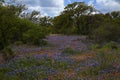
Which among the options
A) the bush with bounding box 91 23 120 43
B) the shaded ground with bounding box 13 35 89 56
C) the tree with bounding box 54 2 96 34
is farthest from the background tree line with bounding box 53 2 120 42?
the shaded ground with bounding box 13 35 89 56

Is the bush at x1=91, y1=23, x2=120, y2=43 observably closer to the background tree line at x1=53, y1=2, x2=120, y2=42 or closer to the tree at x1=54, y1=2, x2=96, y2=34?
the background tree line at x1=53, y1=2, x2=120, y2=42

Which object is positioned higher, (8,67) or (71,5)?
(71,5)

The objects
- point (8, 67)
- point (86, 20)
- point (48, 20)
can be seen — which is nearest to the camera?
point (8, 67)

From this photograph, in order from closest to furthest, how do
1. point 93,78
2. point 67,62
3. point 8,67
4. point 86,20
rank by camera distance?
point 93,78 → point 8,67 → point 67,62 → point 86,20

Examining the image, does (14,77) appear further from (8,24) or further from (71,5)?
(71,5)

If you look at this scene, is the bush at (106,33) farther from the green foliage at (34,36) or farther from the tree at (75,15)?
the tree at (75,15)

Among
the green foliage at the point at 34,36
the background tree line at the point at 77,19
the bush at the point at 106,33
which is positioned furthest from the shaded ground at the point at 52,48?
the background tree line at the point at 77,19

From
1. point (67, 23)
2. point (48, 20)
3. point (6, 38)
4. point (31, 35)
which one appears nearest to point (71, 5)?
point (67, 23)

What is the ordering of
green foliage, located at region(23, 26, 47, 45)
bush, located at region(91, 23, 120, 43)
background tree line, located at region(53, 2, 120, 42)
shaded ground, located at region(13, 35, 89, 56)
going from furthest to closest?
background tree line, located at region(53, 2, 120, 42) → bush, located at region(91, 23, 120, 43) → green foliage, located at region(23, 26, 47, 45) → shaded ground, located at region(13, 35, 89, 56)

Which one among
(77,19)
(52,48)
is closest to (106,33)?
(52,48)

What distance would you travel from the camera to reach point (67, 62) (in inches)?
534

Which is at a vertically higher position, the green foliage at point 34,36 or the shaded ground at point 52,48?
the green foliage at point 34,36

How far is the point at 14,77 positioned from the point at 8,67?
2.18m

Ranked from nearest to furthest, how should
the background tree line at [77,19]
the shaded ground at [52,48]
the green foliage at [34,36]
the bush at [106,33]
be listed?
1. the shaded ground at [52,48]
2. the green foliage at [34,36]
3. the bush at [106,33]
4. the background tree line at [77,19]
